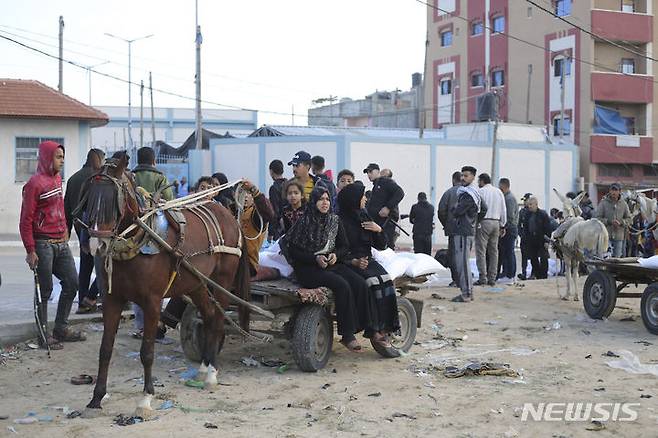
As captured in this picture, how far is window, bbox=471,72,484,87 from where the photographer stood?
153 ft

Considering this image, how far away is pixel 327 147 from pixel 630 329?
21.1m

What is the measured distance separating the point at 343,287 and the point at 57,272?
299cm

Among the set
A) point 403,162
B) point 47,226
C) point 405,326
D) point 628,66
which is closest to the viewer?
point 47,226

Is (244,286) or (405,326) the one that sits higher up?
(244,286)

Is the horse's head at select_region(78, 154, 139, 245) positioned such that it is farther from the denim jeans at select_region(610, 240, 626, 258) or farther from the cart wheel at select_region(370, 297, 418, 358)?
the denim jeans at select_region(610, 240, 626, 258)

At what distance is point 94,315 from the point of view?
983 cm

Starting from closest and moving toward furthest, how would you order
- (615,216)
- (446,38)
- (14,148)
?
(615,216) < (14,148) < (446,38)

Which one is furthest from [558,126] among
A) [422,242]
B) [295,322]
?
[295,322]

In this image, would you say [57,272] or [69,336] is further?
[69,336]

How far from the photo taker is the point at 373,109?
216ft

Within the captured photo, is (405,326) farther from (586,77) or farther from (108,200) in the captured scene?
(586,77)

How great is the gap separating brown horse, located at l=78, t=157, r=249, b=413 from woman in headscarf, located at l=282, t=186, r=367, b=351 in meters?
0.57

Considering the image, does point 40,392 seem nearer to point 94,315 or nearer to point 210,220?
point 210,220

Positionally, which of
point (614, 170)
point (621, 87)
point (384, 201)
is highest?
point (621, 87)
